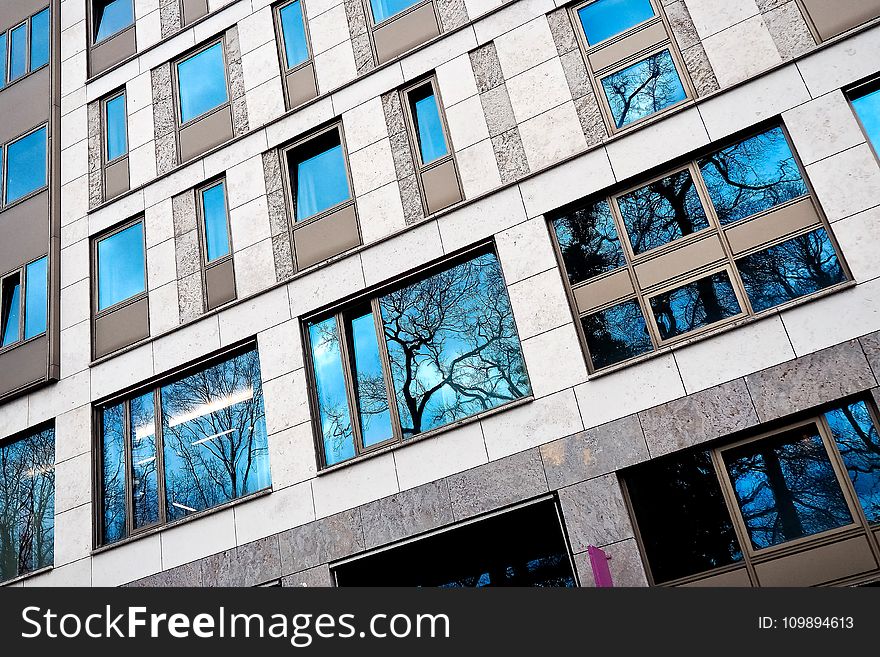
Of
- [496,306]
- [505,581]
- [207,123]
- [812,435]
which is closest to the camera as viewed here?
[812,435]

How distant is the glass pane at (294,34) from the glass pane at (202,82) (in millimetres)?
1504

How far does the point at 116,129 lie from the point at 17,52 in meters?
4.44

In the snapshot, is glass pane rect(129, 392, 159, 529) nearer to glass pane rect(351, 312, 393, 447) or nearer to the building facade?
the building facade

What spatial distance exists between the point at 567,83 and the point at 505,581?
318 inches

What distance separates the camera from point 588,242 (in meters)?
13.3

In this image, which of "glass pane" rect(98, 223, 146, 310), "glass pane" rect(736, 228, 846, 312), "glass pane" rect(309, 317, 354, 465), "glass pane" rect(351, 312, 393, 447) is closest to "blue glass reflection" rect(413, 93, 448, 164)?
"glass pane" rect(351, 312, 393, 447)

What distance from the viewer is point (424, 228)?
14.3m

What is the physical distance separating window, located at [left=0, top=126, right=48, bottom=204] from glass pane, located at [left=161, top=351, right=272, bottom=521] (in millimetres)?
6606

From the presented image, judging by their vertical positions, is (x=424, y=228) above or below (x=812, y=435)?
above

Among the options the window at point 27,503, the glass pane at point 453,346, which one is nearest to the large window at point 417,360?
the glass pane at point 453,346

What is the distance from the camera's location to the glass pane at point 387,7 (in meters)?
16.2
